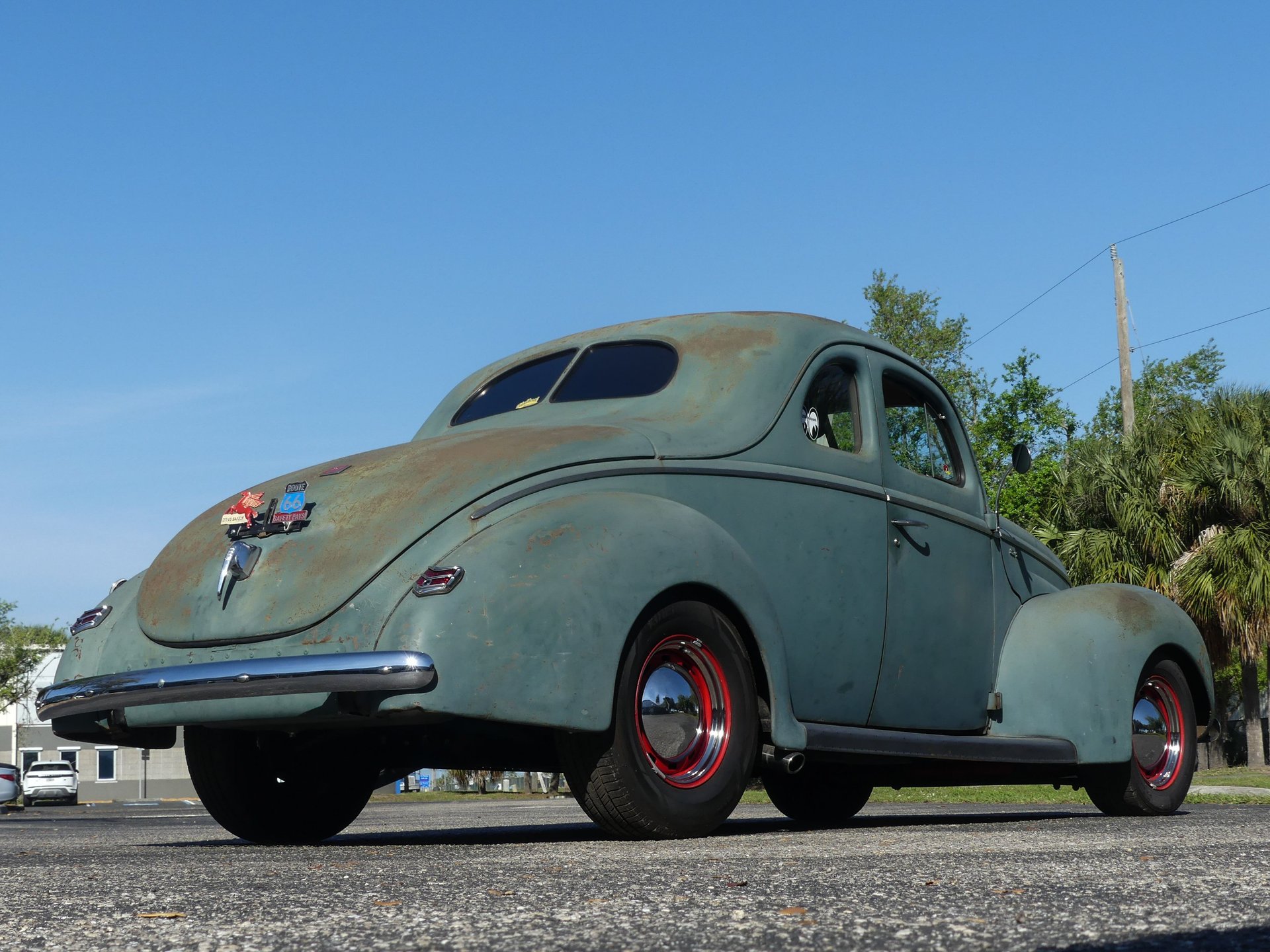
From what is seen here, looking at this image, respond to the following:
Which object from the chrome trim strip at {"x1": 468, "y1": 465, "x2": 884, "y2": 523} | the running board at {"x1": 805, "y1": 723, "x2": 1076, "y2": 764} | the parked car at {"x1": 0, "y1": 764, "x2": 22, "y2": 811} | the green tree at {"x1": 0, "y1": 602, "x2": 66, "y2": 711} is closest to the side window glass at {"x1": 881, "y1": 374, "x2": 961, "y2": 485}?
the chrome trim strip at {"x1": 468, "y1": 465, "x2": 884, "y2": 523}

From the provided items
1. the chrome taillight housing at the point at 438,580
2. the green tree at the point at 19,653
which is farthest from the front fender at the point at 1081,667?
the green tree at the point at 19,653

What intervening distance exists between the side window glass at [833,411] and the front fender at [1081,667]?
4.70ft

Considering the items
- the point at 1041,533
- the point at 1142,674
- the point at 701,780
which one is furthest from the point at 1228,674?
the point at 701,780

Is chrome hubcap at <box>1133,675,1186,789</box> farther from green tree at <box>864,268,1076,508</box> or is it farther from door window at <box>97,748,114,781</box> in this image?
door window at <box>97,748,114,781</box>

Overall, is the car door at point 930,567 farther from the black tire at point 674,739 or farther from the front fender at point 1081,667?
the black tire at point 674,739

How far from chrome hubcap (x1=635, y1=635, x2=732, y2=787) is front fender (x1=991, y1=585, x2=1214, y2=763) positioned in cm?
225

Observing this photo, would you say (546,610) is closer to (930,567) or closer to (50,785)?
(930,567)

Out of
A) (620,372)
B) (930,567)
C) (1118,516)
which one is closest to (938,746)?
(930,567)

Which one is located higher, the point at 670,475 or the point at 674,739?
the point at 670,475

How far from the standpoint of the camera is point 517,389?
22.1 ft

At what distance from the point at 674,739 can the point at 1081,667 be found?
2.71 meters

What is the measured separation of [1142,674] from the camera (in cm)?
727

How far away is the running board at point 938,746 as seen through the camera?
5.61m

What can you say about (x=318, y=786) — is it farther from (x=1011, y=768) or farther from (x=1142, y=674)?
(x=1142, y=674)
